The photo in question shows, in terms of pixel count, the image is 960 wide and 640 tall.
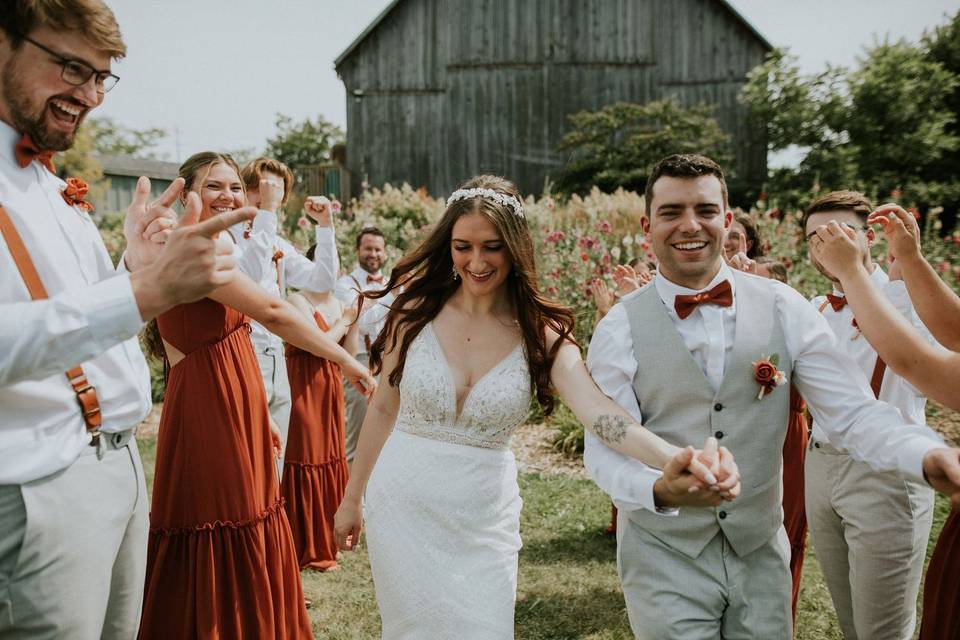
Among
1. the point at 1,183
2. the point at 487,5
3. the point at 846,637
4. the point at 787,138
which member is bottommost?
the point at 846,637

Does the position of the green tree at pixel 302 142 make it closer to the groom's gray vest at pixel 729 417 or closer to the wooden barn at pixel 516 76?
the wooden barn at pixel 516 76

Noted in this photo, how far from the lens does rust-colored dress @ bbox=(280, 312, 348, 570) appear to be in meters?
5.64

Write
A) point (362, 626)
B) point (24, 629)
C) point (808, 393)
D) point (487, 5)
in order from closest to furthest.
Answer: point (24, 629), point (808, 393), point (362, 626), point (487, 5)

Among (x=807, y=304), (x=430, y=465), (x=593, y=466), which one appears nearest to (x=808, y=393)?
(x=807, y=304)

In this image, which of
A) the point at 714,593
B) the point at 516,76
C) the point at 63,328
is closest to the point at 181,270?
the point at 63,328

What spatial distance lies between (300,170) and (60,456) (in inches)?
871

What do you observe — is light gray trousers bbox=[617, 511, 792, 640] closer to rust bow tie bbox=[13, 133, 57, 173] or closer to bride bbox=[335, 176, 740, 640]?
bride bbox=[335, 176, 740, 640]

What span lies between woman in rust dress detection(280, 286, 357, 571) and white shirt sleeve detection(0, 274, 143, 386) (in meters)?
3.98

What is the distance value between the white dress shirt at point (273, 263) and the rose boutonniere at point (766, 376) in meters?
2.38

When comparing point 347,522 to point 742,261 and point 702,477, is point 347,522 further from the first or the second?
point 742,261

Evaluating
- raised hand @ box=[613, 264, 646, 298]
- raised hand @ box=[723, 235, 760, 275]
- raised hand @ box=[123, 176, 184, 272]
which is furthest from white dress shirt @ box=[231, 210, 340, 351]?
raised hand @ box=[723, 235, 760, 275]

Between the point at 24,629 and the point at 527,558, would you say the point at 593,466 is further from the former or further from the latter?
the point at 527,558

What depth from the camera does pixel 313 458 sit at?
228 inches

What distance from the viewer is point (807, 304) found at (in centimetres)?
281
